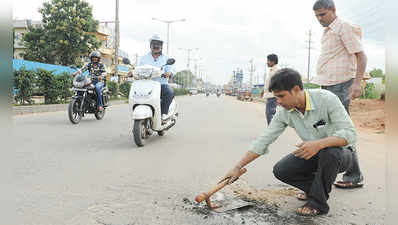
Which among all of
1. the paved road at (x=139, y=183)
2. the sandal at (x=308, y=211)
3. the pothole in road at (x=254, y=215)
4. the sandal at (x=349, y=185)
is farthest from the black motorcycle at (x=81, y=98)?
the sandal at (x=308, y=211)

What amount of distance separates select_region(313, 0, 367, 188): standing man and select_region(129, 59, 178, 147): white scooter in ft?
8.89

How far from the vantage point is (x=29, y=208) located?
93.9 inches

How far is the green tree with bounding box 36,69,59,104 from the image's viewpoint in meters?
11.2

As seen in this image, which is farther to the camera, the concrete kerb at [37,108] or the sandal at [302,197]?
the concrete kerb at [37,108]

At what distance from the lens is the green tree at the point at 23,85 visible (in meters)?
10.1

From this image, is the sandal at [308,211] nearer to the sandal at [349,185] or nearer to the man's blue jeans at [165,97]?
the sandal at [349,185]

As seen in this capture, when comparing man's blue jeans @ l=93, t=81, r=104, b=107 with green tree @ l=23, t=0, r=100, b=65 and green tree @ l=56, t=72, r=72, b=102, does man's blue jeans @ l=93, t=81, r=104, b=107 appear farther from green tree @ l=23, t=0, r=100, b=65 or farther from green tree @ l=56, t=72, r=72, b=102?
green tree @ l=23, t=0, r=100, b=65

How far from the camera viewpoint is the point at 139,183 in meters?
3.20

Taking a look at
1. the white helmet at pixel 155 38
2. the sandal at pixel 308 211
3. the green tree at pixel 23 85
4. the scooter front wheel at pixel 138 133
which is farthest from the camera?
the green tree at pixel 23 85

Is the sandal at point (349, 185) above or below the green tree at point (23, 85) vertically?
below

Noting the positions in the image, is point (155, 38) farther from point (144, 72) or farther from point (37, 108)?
point (37, 108)

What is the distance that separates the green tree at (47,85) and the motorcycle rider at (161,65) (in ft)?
21.8

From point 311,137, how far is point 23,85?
995 cm

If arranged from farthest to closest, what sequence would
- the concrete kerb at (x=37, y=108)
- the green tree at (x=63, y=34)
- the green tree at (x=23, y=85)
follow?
the green tree at (x=63, y=34) → the green tree at (x=23, y=85) → the concrete kerb at (x=37, y=108)
